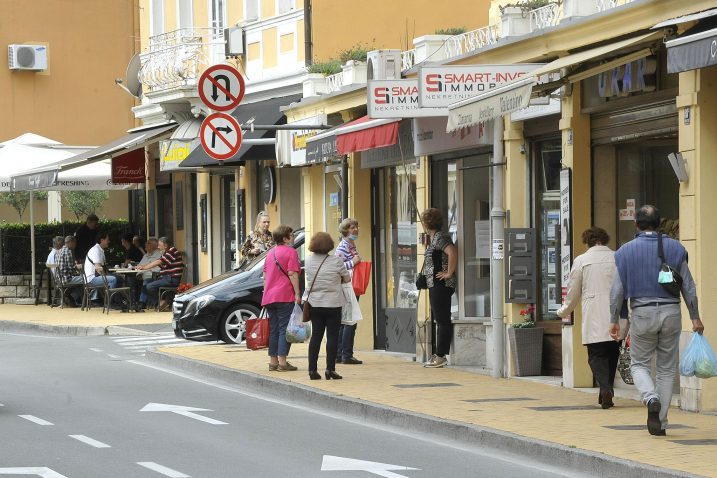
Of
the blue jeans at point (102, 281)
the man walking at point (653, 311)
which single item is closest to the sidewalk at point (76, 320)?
the blue jeans at point (102, 281)

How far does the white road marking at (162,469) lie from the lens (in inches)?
405

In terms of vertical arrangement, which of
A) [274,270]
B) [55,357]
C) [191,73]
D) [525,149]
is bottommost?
[55,357]

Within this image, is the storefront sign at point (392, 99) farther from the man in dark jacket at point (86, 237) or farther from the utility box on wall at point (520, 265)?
the man in dark jacket at point (86, 237)

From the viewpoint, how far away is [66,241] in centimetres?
3222

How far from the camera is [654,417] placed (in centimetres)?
1148

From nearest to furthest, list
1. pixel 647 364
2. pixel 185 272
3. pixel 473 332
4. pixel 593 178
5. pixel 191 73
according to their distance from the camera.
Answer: pixel 647 364 → pixel 593 178 → pixel 473 332 → pixel 191 73 → pixel 185 272

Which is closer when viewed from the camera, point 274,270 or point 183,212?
point 274,270

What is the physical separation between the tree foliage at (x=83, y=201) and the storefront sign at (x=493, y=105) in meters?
31.4

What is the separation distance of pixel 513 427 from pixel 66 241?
21434 mm

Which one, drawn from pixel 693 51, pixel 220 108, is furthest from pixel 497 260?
pixel 693 51

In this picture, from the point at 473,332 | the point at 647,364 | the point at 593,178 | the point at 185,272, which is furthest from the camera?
the point at 185,272

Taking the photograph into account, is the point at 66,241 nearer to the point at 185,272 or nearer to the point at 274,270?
the point at 185,272

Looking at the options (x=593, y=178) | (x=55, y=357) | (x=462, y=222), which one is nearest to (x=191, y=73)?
(x=55, y=357)

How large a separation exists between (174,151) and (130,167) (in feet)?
17.7
